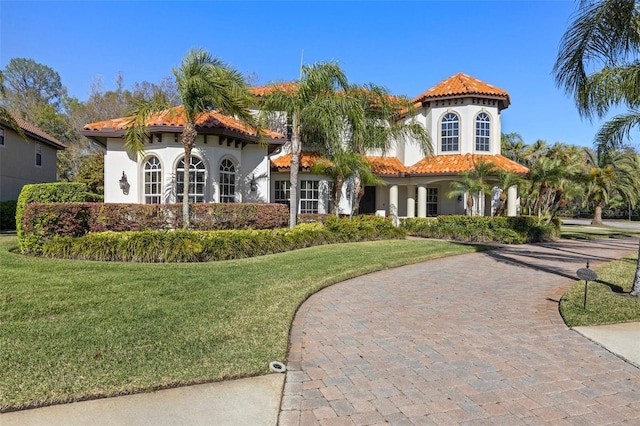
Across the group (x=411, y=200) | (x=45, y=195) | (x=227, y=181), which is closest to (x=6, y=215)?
(x=45, y=195)

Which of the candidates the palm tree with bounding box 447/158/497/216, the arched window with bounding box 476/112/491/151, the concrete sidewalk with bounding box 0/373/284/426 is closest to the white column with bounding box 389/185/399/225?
the palm tree with bounding box 447/158/497/216

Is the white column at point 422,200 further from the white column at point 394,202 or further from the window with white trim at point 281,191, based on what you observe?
the window with white trim at point 281,191

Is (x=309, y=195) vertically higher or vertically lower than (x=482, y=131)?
lower

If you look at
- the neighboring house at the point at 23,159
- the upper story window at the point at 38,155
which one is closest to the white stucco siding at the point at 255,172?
the neighboring house at the point at 23,159

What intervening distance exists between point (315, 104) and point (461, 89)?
35.4ft

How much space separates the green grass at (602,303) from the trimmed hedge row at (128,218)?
10.6 meters

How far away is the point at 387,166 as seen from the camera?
869 inches

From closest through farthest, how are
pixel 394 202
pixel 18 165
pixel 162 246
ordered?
pixel 162 246 < pixel 394 202 < pixel 18 165

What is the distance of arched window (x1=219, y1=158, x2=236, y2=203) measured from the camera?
16.1 metres

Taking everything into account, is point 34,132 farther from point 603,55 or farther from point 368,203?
point 603,55

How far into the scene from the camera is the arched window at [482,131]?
2172cm

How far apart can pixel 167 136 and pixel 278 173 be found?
6580mm

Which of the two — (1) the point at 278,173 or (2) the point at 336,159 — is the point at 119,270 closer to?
(2) the point at 336,159

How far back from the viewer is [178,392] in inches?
140
